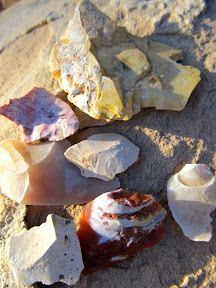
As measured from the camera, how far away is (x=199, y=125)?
145 centimetres

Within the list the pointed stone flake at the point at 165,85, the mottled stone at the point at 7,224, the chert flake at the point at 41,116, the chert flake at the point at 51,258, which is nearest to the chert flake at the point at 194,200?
the pointed stone flake at the point at 165,85

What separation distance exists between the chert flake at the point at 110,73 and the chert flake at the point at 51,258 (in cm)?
55

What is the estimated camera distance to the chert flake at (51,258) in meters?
1.14

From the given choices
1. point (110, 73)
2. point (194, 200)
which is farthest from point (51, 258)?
point (110, 73)

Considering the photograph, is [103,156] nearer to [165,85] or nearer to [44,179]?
[44,179]

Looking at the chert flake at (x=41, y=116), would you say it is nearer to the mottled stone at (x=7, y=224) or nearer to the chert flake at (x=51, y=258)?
the mottled stone at (x=7, y=224)

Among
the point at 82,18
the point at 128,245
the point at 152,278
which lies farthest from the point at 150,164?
the point at 82,18

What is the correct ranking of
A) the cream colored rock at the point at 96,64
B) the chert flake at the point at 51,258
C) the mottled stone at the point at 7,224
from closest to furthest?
the chert flake at the point at 51,258 → the mottled stone at the point at 7,224 → the cream colored rock at the point at 96,64

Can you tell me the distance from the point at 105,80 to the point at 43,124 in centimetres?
38

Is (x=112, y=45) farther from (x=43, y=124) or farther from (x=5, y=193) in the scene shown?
(x=5, y=193)

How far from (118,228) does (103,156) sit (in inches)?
13.5

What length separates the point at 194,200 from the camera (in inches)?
49.3

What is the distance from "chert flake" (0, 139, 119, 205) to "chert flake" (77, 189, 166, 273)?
141mm

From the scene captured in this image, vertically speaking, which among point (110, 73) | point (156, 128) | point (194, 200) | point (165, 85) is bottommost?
point (194, 200)
